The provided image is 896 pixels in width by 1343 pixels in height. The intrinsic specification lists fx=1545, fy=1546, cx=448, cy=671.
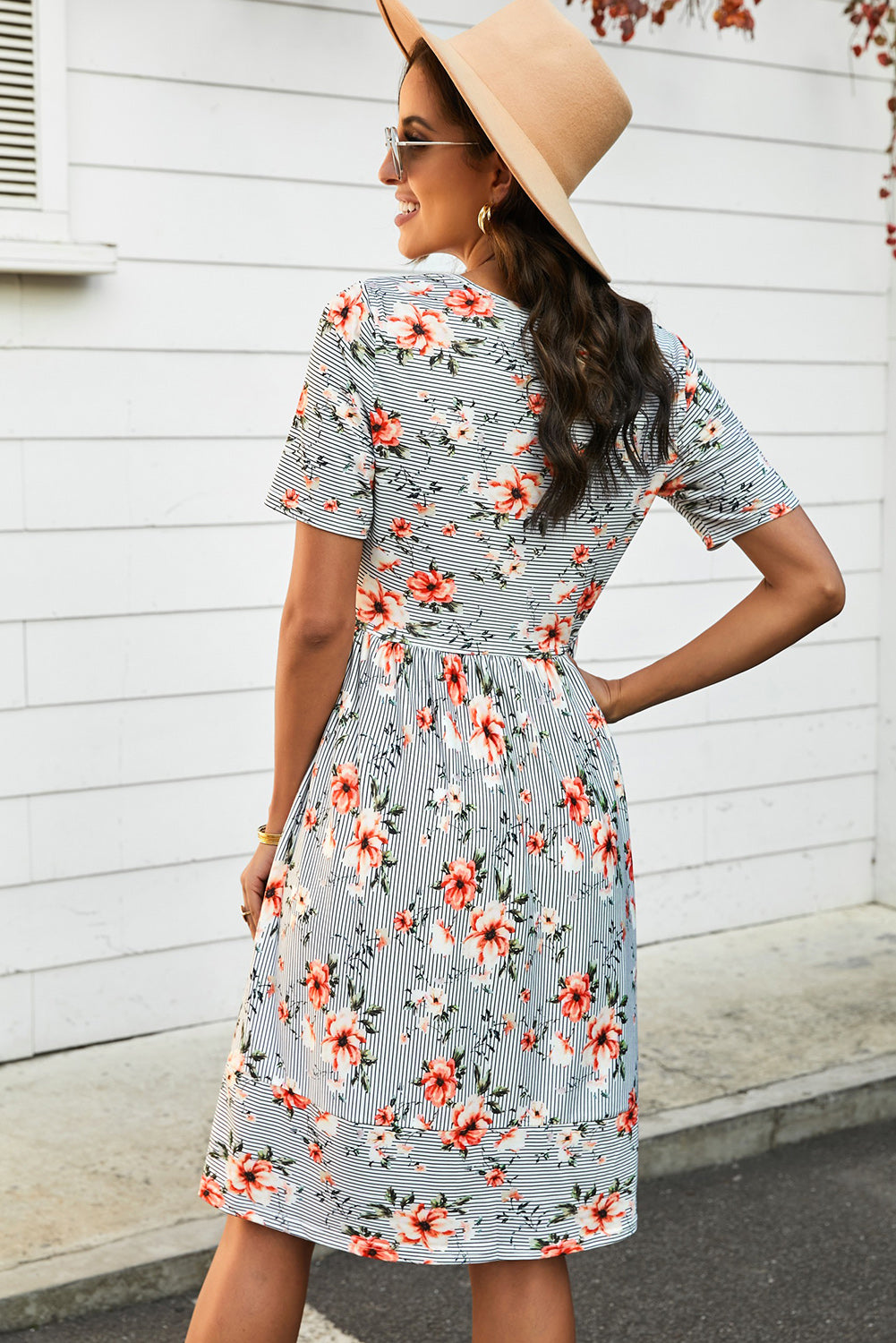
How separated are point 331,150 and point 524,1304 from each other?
290 cm

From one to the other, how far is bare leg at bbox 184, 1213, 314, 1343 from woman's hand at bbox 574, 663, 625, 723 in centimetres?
78

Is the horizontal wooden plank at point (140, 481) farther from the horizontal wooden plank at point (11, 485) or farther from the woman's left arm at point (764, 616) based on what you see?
the woman's left arm at point (764, 616)

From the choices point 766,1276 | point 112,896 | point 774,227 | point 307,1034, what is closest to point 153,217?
point 112,896

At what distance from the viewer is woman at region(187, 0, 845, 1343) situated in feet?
5.74

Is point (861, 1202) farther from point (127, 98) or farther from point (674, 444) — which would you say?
A: point (127, 98)

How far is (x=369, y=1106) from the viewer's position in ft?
5.89

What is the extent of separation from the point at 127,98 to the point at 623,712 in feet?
7.27

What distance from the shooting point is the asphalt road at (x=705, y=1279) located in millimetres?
2750

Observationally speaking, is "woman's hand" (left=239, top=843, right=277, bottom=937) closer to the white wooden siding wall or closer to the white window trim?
the white wooden siding wall

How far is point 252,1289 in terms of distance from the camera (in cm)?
181

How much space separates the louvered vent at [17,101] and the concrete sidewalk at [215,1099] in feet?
6.72

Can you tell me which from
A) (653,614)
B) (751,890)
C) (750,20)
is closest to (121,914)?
(653,614)

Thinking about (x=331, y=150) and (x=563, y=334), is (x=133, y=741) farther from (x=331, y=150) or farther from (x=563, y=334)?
(x=563, y=334)

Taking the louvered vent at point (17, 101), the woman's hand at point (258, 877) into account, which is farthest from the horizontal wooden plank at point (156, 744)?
the woman's hand at point (258, 877)
